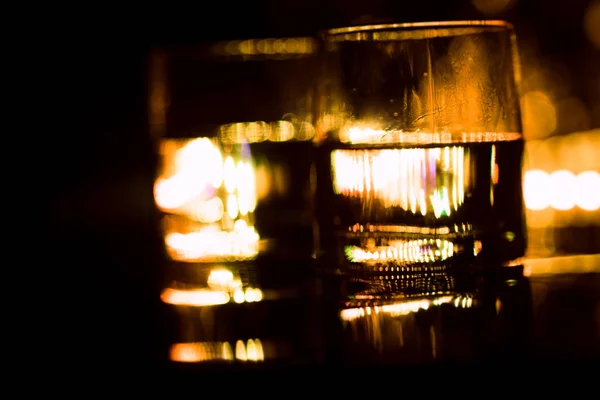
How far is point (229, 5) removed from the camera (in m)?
2.56

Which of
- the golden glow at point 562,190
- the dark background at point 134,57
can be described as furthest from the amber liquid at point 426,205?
the dark background at point 134,57

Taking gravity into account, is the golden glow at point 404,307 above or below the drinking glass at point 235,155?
below

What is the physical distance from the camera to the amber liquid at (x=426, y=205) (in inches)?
25.1

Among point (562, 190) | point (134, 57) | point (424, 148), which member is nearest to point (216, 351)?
point (424, 148)

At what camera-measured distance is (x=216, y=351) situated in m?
0.51

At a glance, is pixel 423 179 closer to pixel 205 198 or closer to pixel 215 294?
pixel 215 294

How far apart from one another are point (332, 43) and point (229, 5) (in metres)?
1.96

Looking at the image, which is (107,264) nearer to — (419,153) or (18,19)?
(419,153)

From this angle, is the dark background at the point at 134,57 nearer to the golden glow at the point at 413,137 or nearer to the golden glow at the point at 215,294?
the golden glow at the point at 215,294

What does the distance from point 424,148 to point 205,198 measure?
1.63 ft

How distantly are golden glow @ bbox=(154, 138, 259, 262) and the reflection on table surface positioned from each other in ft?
0.84

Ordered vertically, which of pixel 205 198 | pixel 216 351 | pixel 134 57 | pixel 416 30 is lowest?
pixel 216 351

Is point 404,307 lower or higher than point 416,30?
lower

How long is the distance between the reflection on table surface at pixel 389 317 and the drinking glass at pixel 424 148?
0.8 inches
